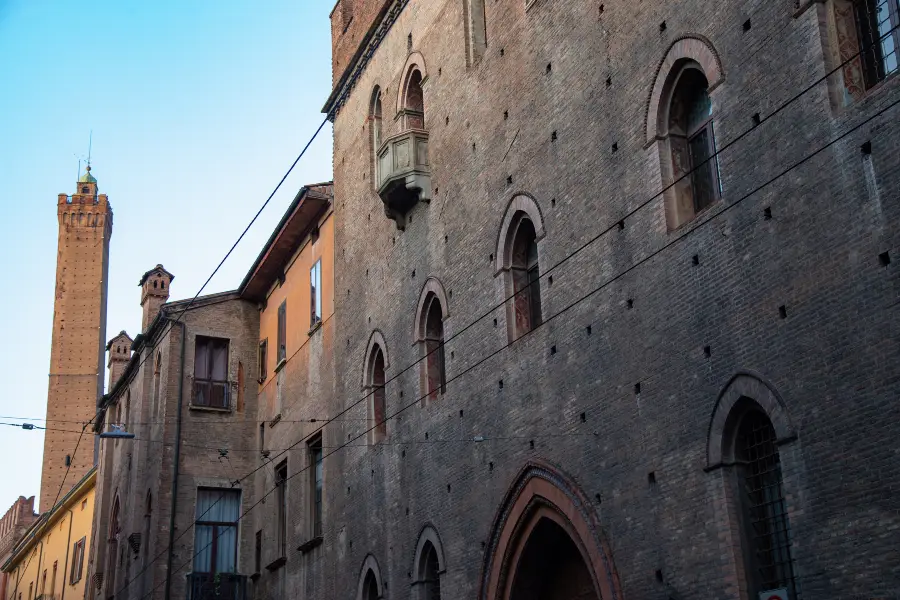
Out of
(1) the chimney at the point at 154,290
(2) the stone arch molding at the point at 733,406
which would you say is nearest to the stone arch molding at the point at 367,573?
(2) the stone arch molding at the point at 733,406

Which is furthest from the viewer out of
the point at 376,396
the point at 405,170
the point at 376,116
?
the point at 376,116

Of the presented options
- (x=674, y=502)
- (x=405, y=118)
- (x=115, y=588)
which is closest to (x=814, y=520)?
(x=674, y=502)

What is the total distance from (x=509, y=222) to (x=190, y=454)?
12692 mm

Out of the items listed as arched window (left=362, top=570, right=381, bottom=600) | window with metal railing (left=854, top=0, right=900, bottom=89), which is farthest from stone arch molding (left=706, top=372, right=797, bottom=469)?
arched window (left=362, top=570, right=381, bottom=600)

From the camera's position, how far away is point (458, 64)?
16.5 m

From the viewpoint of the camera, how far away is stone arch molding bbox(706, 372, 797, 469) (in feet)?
Answer: 31.7

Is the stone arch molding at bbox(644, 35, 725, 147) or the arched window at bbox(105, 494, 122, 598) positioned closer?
the stone arch molding at bbox(644, 35, 725, 147)

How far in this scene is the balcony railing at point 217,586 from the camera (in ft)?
76.7

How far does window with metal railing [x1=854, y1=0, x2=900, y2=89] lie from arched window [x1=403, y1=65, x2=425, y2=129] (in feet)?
30.5

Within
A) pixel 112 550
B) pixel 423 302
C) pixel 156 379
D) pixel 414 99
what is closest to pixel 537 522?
pixel 423 302

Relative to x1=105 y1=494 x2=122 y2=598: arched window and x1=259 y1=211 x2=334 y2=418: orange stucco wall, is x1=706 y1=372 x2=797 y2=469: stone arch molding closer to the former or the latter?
x1=259 y1=211 x2=334 y2=418: orange stucco wall

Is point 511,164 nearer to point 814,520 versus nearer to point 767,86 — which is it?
point 767,86

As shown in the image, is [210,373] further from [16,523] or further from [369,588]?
[16,523]

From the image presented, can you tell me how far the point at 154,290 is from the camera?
100 feet
